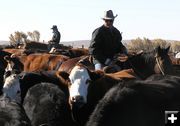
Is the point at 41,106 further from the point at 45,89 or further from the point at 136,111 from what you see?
the point at 136,111

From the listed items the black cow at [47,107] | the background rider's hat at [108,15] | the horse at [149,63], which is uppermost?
the background rider's hat at [108,15]

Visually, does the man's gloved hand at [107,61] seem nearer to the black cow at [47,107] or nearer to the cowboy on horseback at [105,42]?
the cowboy on horseback at [105,42]

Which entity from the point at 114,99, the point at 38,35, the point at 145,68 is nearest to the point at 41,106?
the point at 114,99

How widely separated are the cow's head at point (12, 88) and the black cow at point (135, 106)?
235 cm

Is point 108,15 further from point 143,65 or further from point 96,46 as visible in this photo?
point 143,65

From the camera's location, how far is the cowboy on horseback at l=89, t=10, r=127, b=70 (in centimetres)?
1105

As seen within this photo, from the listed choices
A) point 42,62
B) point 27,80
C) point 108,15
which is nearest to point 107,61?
point 108,15

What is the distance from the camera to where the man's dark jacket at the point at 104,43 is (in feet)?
36.3

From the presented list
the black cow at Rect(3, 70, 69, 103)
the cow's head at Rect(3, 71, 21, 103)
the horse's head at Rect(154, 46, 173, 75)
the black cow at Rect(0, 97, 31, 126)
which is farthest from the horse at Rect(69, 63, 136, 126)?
the horse's head at Rect(154, 46, 173, 75)

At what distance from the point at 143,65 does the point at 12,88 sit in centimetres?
443

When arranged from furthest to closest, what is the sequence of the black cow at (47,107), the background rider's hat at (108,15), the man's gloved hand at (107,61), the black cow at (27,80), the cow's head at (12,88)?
the man's gloved hand at (107,61), the background rider's hat at (108,15), the black cow at (27,80), the cow's head at (12,88), the black cow at (47,107)

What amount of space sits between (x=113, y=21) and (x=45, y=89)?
11.7ft

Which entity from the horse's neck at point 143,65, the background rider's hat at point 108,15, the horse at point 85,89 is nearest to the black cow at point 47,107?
the horse at point 85,89

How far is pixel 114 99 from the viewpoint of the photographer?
6891 millimetres
